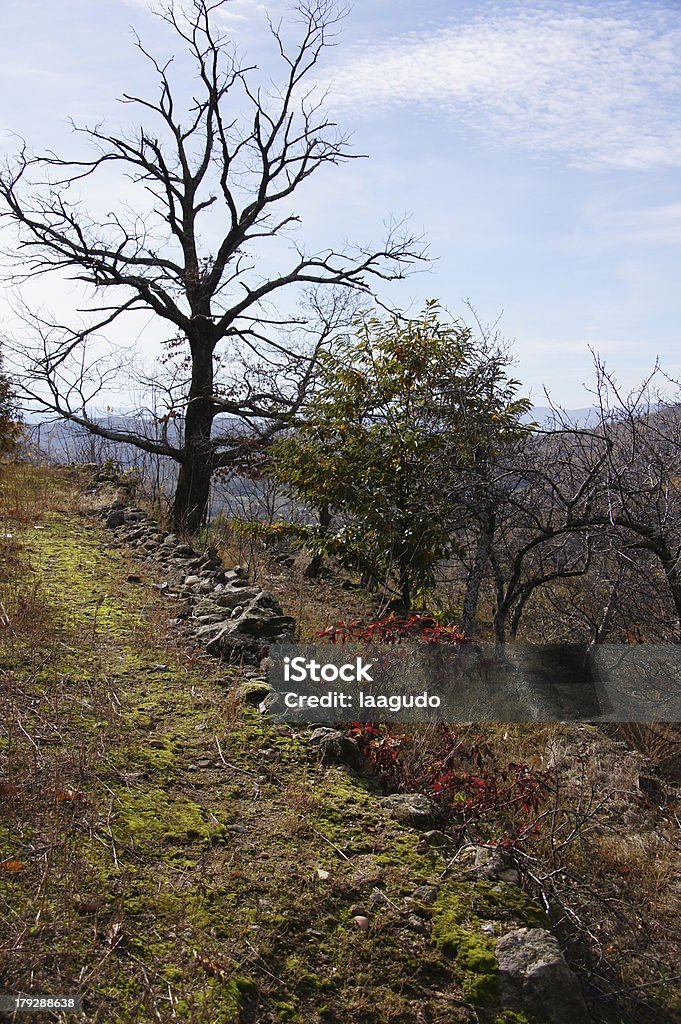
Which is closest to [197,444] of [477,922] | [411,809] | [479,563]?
[479,563]

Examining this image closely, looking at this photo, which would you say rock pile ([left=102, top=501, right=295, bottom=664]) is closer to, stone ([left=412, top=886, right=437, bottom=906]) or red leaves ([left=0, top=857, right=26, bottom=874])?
stone ([left=412, top=886, right=437, bottom=906])

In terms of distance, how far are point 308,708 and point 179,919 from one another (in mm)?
2109

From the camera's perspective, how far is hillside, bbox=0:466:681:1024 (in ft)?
8.48

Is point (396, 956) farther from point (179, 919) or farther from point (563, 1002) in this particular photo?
point (179, 919)

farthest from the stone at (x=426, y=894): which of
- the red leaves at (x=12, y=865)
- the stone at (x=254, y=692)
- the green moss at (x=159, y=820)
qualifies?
the stone at (x=254, y=692)

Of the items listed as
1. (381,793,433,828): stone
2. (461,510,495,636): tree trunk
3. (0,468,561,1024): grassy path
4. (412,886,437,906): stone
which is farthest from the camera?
(461,510,495,636): tree trunk

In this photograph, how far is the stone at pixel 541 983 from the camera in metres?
2.80

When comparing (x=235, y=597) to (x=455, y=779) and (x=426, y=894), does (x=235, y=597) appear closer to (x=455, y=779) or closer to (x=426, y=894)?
(x=455, y=779)

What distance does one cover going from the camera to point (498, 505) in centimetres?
729

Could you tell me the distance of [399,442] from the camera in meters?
7.77

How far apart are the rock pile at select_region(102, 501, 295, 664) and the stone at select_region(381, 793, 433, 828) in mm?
1789

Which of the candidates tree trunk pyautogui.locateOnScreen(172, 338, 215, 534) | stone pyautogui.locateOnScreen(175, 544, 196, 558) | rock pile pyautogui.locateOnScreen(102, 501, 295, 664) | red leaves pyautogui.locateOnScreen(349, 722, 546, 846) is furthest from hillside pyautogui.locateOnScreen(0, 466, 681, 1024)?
tree trunk pyautogui.locateOnScreen(172, 338, 215, 534)

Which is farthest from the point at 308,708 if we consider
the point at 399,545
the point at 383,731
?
the point at 399,545

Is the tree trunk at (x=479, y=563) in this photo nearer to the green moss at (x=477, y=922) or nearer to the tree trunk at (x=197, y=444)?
the green moss at (x=477, y=922)
